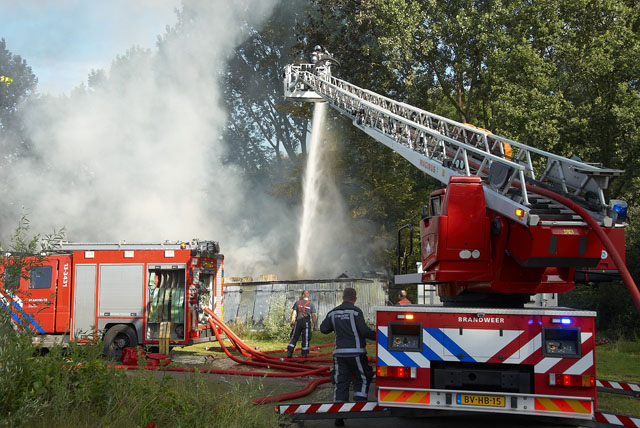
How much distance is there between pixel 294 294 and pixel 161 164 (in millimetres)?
13581

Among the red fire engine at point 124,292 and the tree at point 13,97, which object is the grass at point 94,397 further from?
the tree at point 13,97

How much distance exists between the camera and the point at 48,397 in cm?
514

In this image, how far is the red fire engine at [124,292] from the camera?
12.9m

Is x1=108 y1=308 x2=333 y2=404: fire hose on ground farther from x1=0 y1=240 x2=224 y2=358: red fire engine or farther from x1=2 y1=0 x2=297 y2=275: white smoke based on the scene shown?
x1=2 y1=0 x2=297 y2=275: white smoke

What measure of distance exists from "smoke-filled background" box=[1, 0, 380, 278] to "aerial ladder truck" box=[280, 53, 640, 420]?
76.8 feet

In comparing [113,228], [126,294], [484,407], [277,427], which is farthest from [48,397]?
[113,228]

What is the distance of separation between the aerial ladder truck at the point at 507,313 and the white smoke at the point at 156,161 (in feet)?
71.1

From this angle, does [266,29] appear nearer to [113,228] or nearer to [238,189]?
[238,189]

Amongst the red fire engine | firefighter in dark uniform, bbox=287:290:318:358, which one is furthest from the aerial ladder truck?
the red fire engine

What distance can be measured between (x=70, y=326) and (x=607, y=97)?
16297mm

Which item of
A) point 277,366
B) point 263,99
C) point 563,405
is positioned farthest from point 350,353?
point 263,99

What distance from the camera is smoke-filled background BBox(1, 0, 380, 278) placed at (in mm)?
29062

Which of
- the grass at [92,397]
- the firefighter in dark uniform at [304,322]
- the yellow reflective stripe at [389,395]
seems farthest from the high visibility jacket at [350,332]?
the firefighter in dark uniform at [304,322]

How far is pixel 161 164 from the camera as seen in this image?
1220 inches
